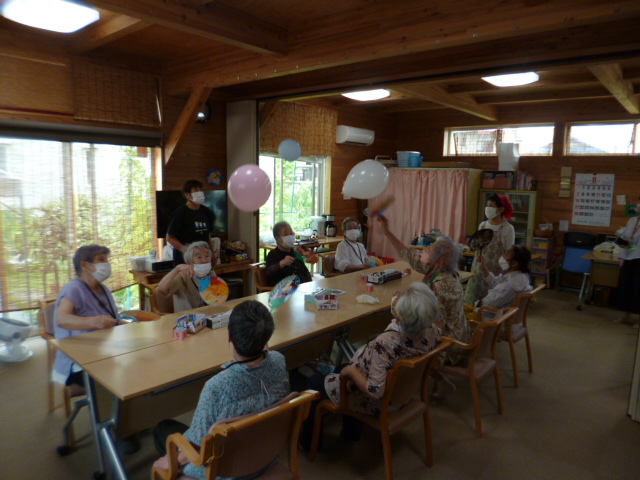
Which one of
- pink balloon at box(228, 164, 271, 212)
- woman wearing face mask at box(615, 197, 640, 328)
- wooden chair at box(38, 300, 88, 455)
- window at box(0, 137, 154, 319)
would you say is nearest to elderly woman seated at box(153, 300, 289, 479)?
wooden chair at box(38, 300, 88, 455)

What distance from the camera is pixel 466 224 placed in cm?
673

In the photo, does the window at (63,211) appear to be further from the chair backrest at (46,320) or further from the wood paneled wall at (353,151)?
the wood paneled wall at (353,151)

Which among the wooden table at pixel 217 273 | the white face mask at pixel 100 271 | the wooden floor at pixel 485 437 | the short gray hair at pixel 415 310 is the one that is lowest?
the wooden floor at pixel 485 437

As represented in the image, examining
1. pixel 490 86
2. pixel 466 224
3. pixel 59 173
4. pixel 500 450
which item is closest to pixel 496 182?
pixel 466 224

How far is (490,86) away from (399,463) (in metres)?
4.42

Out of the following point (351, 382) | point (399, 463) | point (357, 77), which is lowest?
point (399, 463)

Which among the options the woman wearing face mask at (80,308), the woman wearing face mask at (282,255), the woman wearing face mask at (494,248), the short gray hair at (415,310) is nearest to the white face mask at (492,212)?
the woman wearing face mask at (494,248)

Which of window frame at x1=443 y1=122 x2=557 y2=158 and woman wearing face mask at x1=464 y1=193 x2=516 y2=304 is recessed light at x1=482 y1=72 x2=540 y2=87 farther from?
window frame at x1=443 y1=122 x2=557 y2=158

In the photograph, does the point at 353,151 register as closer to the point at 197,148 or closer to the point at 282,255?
the point at 197,148

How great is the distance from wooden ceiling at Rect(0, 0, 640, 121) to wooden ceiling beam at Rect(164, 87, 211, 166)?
0.03 metres

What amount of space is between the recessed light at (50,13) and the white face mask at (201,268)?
166cm

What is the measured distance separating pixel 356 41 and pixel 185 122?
2220mm

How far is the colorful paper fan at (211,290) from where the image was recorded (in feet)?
9.59

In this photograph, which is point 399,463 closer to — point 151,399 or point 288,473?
point 288,473
